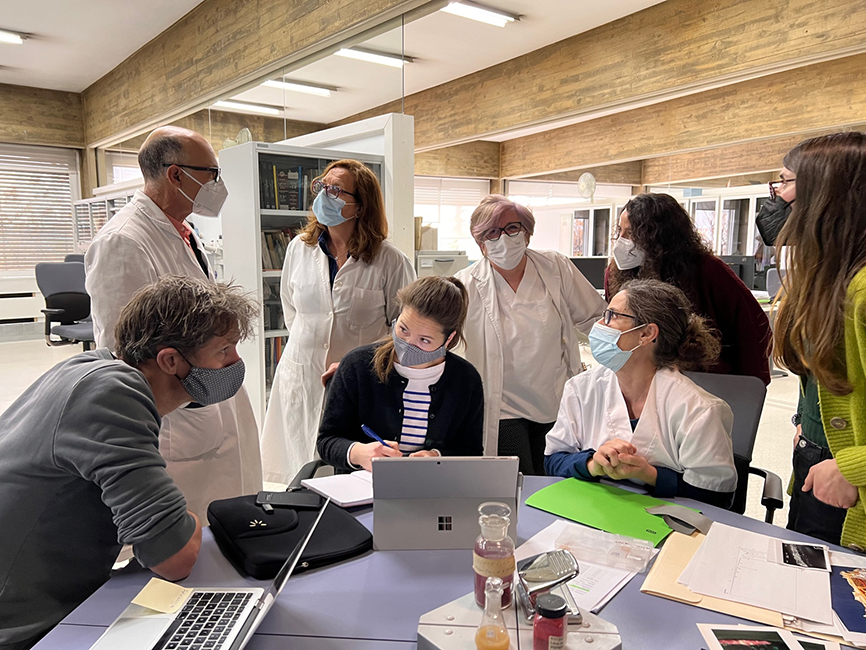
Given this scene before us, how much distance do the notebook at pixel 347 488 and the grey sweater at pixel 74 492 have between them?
1.34 ft

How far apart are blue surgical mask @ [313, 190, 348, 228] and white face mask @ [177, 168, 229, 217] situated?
43cm

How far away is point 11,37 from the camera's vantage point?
6.50m

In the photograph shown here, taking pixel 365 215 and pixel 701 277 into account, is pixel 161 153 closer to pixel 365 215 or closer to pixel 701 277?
pixel 365 215

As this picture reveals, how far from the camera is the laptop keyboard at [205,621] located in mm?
955

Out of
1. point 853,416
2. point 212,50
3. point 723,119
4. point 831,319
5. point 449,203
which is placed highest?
point 212,50

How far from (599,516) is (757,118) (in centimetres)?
706

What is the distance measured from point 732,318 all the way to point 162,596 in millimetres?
1970

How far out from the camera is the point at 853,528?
53.1 inches

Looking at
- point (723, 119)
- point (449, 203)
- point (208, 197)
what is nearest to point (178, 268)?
point (208, 197)

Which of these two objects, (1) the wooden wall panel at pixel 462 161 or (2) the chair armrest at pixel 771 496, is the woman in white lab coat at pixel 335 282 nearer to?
(2) the chair armrest at pixel 771 496

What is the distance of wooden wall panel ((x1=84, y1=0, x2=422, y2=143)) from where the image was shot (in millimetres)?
4098

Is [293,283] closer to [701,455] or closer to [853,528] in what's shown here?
[701,455]

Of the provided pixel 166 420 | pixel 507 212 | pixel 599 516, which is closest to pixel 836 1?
pixel 507 212

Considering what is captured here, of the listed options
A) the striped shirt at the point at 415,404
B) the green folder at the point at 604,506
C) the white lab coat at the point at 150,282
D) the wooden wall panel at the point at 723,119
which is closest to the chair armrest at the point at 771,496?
the green folder at the point at 604,506
